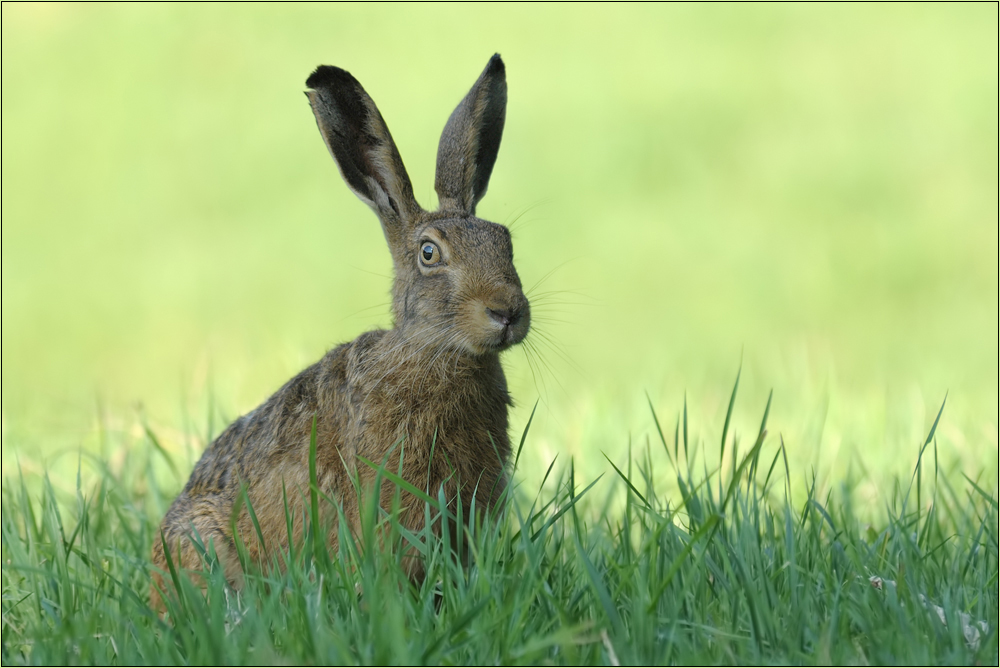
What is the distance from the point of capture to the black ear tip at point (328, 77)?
4.91 meters

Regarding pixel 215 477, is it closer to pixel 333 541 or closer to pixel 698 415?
pixel 333 541

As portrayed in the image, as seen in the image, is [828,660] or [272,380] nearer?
[828,660]

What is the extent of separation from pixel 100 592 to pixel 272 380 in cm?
318

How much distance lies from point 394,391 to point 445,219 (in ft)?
2.62

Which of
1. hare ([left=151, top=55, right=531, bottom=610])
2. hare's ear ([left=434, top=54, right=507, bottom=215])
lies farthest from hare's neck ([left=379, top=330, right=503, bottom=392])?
hare's ear ([left=434, top=54, right=507, bottom=215])

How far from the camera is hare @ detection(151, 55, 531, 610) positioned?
187 inches

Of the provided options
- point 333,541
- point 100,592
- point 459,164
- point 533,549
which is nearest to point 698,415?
point 459,164

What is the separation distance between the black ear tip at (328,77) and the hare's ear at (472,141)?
55 centimetres

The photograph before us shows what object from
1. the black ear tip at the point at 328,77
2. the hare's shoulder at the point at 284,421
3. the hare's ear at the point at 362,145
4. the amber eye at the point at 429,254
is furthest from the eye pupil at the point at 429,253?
the black ear tip at the point at 328,77

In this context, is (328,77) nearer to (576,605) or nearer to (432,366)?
(432,366)

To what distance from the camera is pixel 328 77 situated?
16.3ft

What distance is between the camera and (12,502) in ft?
17.4

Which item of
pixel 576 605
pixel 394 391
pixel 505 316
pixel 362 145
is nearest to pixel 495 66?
pixel 362 145

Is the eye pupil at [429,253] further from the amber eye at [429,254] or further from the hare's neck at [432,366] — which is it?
the hare's neck at [432,366]
